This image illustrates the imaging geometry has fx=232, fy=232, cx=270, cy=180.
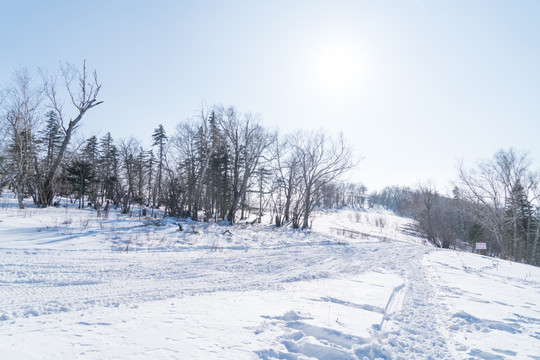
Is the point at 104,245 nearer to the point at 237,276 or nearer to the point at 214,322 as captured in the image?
the point at 237,276

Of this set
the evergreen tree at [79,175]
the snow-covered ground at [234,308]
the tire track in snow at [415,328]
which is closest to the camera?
the snow-covered ground at [234,308]

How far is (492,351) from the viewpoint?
3.21m

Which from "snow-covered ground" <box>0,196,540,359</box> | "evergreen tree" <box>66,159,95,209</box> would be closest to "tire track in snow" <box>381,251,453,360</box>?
"snow-covered ground" <box>0,196,540,359</box>

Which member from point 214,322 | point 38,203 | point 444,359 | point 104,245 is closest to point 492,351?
point 444,359

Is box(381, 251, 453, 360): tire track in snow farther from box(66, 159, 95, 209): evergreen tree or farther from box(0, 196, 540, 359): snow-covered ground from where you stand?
box(66, 159, 95, 209): evergreen tree

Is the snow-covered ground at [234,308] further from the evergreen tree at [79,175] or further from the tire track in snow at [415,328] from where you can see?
the evergreen tree at [79,175]

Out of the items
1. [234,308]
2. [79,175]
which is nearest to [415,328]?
[234,308]

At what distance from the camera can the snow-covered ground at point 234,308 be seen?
2727 mm

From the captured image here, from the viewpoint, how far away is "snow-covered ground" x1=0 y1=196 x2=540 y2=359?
2.73 meters

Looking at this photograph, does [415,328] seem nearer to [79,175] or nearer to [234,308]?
[234,308]

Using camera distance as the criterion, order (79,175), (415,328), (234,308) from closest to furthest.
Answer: (415,328) < (234,308) < (79,175)

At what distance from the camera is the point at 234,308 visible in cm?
386

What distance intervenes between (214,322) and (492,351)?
3886 millimetres

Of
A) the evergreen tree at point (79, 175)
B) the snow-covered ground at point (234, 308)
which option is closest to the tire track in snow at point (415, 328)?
the snow-covered ground at point (234, 308)
